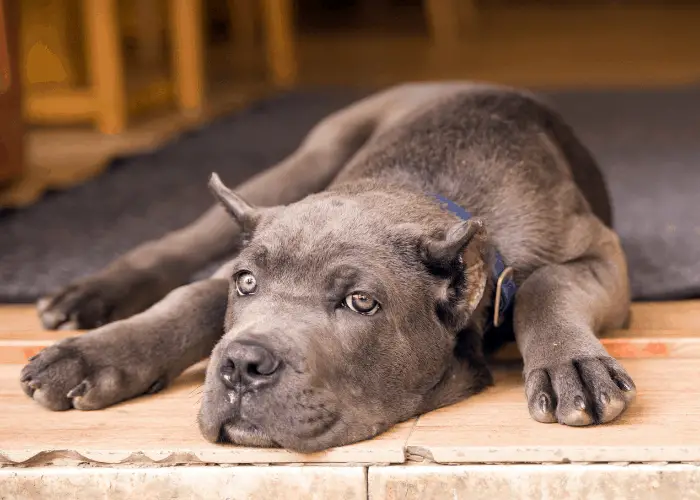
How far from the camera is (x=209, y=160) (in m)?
5.32

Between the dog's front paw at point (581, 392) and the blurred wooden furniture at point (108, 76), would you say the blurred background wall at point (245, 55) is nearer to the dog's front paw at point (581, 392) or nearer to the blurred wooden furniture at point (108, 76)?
the blurred wooden furniture at point (108, 76)

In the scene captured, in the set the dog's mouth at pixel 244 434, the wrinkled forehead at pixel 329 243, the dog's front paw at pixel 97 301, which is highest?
the wrinkled forehead at pixel 329 243

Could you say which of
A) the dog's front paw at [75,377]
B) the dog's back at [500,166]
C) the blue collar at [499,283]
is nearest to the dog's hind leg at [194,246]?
the dog's back at [500,166]

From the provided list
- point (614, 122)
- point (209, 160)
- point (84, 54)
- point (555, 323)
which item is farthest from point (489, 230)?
point (84, 54)

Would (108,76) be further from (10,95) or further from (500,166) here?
(500,166)

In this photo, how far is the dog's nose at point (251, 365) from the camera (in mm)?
2020

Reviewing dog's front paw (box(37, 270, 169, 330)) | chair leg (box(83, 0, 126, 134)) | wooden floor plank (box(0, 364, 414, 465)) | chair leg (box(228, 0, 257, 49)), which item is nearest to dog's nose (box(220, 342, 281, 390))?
wooden floor plank (box(0, 364, 414, 465))

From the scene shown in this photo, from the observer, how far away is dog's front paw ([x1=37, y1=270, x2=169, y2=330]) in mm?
2912

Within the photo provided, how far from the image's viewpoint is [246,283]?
231 centimetres

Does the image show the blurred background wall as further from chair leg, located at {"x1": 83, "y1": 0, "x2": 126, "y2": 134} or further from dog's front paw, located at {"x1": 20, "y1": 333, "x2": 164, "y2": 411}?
dog's front paw, located at {"x1": 20, "y1": 333, "x2": 164, "y2": 411}

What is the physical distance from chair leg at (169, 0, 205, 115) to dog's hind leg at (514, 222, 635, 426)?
14.1ft

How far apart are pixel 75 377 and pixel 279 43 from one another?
641cm

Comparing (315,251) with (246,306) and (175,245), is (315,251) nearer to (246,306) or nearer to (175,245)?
(246,306)

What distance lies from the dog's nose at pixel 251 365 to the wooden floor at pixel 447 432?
0.15 m
